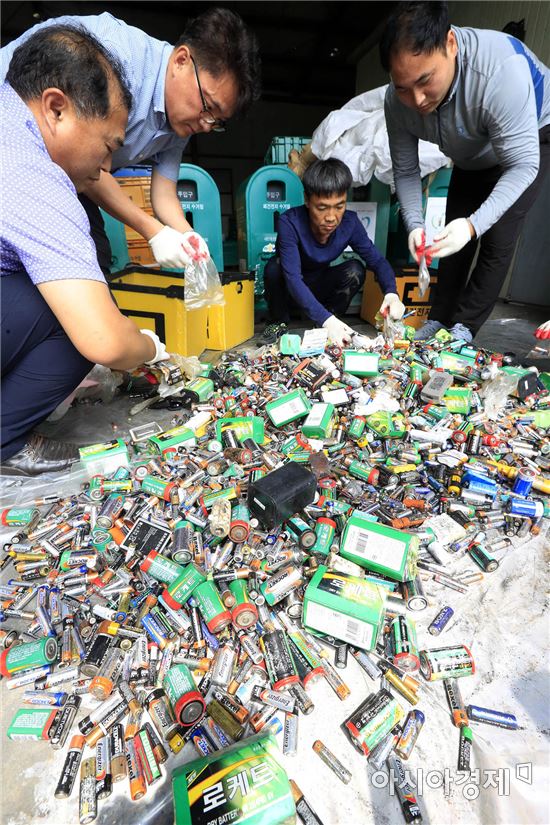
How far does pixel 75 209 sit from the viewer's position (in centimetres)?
145

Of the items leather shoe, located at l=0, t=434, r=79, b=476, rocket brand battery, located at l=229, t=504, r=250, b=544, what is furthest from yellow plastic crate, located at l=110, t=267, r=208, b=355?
rocket brand battery, located at l=229, t=504, r=250, b=544

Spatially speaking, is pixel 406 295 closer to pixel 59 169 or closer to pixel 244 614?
pixel 59 169

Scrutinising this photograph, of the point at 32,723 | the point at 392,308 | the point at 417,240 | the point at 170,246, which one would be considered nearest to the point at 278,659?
the point at 32,723

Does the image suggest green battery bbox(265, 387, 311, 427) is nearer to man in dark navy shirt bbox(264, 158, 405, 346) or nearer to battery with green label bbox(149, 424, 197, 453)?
battery with green label bbox(149, 424, 197, 453)

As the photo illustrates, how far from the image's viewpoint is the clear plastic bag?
117 inches

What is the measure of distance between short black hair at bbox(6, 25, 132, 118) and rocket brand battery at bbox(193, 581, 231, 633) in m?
1.69

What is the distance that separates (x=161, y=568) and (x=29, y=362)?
3.95 feet

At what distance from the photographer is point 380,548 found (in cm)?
155

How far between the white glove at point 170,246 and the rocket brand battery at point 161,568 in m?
2.00

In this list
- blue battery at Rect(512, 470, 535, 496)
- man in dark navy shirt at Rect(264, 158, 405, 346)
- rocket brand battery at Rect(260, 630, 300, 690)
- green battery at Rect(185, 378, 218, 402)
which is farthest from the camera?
man in dark navy shirt at Rect(264, 158, 405, 346)

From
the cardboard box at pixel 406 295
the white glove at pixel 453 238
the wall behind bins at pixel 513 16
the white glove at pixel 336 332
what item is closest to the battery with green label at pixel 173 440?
the white glove at pixel 336 332

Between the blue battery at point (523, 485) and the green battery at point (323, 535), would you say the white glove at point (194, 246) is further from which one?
the blue battery at point (523, 485)

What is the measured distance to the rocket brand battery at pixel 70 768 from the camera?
1076 millimetres

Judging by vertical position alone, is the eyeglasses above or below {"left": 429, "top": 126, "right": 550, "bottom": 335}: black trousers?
above
